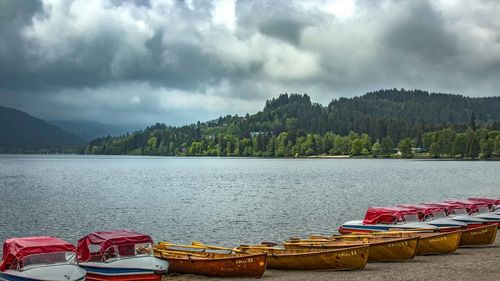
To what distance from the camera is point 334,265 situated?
31.5m

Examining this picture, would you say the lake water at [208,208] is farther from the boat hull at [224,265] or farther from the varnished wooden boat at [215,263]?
the boat hull at [224,265]

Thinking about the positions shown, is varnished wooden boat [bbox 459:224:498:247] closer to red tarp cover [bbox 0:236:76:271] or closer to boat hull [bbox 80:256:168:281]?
boat hull [bbox 80:256:168:281]

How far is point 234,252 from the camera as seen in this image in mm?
31922

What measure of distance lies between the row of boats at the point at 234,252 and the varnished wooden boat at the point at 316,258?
0.19ft

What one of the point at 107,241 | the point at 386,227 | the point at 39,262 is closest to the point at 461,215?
the point at 386,227

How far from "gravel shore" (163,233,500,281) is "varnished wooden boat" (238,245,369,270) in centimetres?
42

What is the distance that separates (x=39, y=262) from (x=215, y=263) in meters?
9.30

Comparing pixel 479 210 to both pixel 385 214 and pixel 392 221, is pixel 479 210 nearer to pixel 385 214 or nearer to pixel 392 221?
pixel 392 221

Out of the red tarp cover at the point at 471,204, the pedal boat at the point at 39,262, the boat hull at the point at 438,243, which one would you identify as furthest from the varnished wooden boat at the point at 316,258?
the red tarp cover at the point at 471,204

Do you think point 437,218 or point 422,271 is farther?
point 437,218

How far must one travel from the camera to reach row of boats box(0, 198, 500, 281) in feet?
87.9

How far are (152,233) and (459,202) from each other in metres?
28.1

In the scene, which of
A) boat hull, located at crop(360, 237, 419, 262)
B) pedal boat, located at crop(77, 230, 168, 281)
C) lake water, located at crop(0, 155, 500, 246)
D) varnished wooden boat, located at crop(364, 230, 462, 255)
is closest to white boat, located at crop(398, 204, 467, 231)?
varnished wooden boat, located at crop(364, 230, 462, 255)

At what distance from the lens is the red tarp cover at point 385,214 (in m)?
40.9
